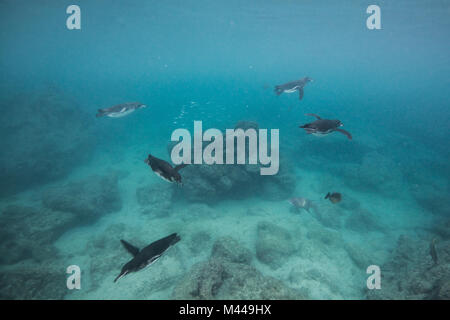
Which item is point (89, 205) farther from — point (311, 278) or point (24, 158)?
point (311, 278)

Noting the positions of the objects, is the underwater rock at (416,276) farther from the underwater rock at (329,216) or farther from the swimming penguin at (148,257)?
the swimming penguin at (148,257)

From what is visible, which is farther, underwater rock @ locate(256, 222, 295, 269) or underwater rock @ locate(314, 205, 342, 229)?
underwater rock @ locate(314, 205, 342, 229)

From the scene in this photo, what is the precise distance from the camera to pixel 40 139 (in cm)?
1549

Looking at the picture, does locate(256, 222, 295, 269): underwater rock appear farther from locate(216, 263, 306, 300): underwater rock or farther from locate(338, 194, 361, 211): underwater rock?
locate(338, 194, 361, 211): underwater rock

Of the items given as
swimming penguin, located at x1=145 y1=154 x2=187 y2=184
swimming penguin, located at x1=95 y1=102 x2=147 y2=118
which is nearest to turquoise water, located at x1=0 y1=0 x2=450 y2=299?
swimming penguin, located at x1=145 y1=154 x2=187 y2=184

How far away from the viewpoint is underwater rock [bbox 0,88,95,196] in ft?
44.7

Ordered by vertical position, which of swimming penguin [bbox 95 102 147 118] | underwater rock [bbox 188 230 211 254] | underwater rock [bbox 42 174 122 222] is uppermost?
swimming penguin [bbox 95 102 147 118]

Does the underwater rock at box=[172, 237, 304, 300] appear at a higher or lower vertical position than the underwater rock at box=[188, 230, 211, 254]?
higher

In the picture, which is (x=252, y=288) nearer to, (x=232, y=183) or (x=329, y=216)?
(x=232, y=183)

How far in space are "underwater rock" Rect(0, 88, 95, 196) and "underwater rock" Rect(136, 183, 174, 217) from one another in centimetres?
792

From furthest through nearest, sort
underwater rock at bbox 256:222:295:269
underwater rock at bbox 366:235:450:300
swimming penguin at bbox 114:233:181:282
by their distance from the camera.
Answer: underwater rock at bbox 256:222:295:269 → underwater rock at bbox 366:235:450:300 → swimming penguin at bbox 114:233:181:282

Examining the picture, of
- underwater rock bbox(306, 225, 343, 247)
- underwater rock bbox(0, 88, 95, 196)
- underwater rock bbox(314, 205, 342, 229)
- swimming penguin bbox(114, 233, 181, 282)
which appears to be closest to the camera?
swimming penguin bbox(114, 233, 181, 282)

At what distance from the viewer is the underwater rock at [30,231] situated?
24.3 feet

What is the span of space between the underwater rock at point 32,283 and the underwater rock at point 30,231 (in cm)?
169
